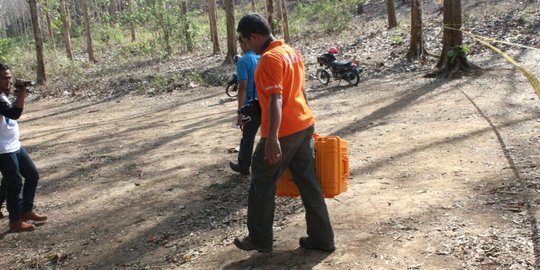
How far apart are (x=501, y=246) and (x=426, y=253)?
1.64 feet

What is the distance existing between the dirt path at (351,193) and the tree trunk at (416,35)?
3388mm

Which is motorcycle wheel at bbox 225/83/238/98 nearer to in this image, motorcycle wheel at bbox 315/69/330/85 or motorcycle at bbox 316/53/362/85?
motorcycle wheel at bbox 315/69/330/85

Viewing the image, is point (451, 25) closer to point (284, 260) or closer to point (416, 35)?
point (416, 35)

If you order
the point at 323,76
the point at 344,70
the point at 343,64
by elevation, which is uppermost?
the point at 343,64

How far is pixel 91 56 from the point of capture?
84.2 ft

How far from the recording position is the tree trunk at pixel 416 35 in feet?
40.0

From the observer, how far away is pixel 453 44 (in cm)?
1016

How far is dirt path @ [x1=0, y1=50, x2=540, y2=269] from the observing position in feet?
11.5

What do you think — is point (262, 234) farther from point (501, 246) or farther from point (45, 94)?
point (45, 94)

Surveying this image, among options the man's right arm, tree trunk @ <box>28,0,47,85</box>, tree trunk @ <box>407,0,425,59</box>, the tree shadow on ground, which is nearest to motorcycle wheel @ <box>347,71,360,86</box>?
tree trunk @ <box>407,0,425,59</box>

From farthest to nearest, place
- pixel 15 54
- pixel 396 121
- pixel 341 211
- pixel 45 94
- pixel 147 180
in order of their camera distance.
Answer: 1. pixel 15 54
2. pixel 45 94
3. pixel 396 121
4. pixel 147 180
5. pixel 341 211

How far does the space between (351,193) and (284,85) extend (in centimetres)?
191

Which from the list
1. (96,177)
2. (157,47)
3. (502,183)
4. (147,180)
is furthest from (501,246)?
(157,47)

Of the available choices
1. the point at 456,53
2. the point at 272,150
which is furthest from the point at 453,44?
the point at 272,150
